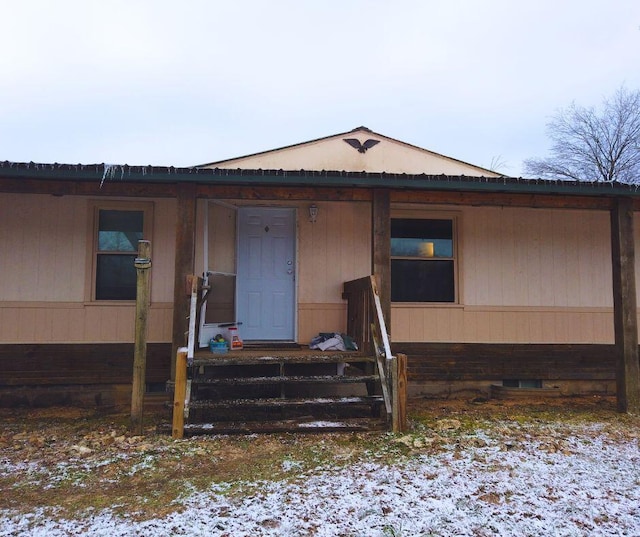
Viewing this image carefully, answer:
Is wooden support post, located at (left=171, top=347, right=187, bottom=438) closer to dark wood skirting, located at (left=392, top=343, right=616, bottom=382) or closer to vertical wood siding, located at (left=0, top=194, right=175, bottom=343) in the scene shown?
vertical wood siding, located at (left=0, top=194, right=175, bottom=343)

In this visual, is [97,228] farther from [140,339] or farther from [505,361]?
[505,361]

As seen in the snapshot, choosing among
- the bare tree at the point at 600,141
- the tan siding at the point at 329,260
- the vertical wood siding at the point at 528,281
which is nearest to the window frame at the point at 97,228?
the tan siding at the point at 329,260

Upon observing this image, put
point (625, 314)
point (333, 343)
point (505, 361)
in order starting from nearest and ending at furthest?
1. point (625, 314)
2. point (333, 343)
3. point (505, 361)

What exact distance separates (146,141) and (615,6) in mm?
35681

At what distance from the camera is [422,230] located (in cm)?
674

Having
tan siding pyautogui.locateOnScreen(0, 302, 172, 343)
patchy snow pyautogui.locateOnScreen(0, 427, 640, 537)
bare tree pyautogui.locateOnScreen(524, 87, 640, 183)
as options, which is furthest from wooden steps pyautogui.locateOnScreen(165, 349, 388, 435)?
bare tree pyautogui.locateOnScreen(524, 87, 640, 183)

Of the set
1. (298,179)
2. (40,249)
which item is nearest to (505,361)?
(298,179)

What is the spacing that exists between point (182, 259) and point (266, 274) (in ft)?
5.44

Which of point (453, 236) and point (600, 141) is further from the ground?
point (600, 141)

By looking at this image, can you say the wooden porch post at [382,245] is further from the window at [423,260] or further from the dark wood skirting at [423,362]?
the dark wood skirting at [423,362]

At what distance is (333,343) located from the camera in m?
5.66

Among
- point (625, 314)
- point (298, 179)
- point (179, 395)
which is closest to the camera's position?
point (179, 395)

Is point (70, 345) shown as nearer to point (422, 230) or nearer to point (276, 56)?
point (422, 230)

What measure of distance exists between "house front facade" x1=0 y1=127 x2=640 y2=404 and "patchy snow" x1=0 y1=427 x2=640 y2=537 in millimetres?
2583
